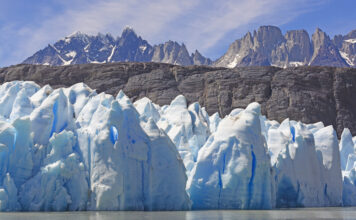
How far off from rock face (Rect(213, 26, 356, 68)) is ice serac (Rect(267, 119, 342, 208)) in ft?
473

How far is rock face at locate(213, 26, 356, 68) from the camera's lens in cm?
17588

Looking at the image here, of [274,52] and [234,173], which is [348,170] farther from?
[274,52]

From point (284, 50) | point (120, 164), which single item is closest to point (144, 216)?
point (120, 164)

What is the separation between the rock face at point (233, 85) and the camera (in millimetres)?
59438

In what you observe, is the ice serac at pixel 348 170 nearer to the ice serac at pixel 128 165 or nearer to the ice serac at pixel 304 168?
the ice serac at pixel 304 168

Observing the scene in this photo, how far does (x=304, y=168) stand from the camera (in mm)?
28062

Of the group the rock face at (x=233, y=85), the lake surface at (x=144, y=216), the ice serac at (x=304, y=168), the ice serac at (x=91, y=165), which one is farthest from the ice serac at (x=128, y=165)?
the rock face at (x=233, y=85)

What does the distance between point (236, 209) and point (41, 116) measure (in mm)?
8718

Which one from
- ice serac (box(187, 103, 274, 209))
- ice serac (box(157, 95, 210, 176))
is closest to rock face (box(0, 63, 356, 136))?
ice serac (box(157, 95, 210, 176))

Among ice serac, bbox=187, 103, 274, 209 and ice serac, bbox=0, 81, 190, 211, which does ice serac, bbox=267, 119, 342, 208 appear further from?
ice serac, bbox=0, 81, 190, 211

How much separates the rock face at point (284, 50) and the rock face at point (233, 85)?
110 metres

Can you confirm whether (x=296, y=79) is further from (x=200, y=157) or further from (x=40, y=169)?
(x=40, y=169)

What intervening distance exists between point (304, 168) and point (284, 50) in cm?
15889

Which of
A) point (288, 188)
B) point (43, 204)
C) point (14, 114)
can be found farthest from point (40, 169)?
point (288, 188)
